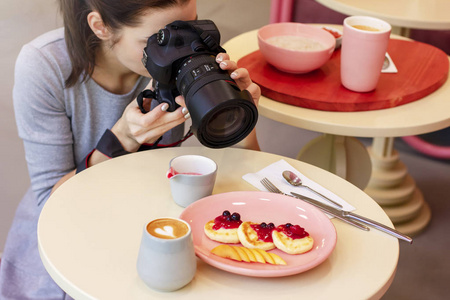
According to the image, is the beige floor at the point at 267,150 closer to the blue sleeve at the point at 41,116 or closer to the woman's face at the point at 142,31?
the blue sleeve at the point at 41,116

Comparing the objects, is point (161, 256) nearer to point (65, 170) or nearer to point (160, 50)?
point (160, 50)

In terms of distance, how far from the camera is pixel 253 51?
151 centimetres

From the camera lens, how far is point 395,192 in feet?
6.49

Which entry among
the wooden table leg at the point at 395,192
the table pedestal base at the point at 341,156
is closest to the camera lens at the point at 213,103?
the table pedestal base at the point at 341,156

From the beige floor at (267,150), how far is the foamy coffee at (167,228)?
106 cm

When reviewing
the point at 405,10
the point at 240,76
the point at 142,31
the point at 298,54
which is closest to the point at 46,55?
the point at 142,31

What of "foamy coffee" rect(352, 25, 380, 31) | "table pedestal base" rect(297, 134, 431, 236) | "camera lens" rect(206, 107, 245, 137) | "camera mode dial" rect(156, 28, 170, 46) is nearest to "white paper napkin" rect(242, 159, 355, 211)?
"camera lens" rect(206, 107, 245, 137)

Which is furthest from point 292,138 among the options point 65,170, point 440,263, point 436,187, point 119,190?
point 119,190

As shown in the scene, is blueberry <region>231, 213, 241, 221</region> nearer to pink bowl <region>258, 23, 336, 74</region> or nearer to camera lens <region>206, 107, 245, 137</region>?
camera lens <region>206, 107, 245, 137</region>

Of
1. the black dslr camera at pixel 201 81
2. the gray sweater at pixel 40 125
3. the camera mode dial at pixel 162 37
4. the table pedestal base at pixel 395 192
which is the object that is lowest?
the table pedestal base at pixel 395 192

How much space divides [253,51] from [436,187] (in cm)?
106

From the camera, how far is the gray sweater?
111 cm

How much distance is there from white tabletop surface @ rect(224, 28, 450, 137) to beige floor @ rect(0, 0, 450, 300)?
646 mm

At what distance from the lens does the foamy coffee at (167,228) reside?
2.34ft
